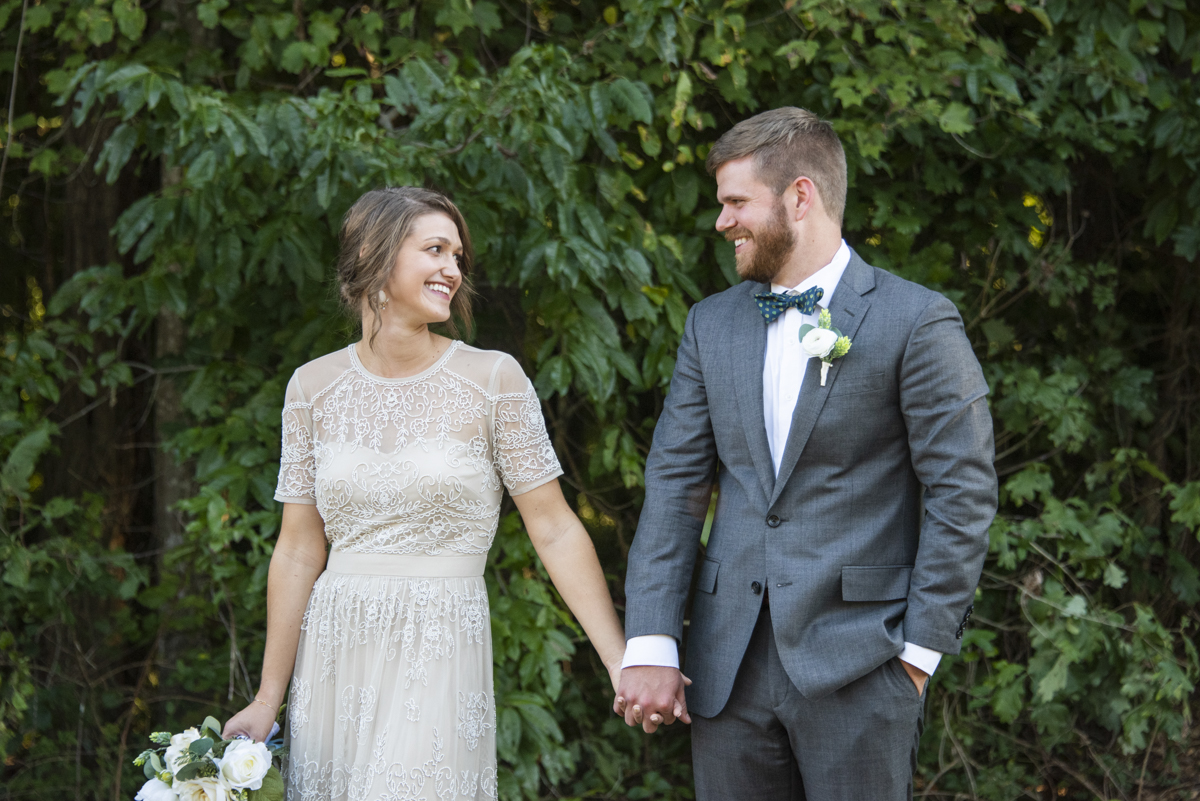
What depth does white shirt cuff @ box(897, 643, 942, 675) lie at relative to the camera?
176cm

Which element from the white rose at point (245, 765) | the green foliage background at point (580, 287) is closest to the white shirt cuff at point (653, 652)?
the white rose at point (245, 765)

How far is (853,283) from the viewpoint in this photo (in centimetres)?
189

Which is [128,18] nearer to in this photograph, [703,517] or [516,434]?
[516,434]

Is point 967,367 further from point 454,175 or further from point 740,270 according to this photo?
point 454,175

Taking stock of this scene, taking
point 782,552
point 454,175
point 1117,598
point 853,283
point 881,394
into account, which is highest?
point 454,175

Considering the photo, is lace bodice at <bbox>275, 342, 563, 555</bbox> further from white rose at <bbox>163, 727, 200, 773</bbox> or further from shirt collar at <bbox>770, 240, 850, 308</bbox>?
shirt collar at <bbox>770, 240, 850, 308</bbox>

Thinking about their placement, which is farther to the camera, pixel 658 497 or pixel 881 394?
pixel 658 497

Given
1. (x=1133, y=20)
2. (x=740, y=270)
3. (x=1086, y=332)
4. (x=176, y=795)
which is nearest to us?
(x=176, y=795)

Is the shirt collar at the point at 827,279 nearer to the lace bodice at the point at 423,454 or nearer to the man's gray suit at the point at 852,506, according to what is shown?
the man's gray suit at the point at 852,506

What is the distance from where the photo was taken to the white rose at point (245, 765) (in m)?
1.75

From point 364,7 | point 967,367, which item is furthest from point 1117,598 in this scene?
point 364,7

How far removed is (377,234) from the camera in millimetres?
1999

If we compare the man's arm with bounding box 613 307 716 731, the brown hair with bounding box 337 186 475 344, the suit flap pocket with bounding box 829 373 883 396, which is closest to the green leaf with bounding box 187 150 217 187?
the brown hair with bounding box 337 186 475 344

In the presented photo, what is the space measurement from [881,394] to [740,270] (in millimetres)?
355
